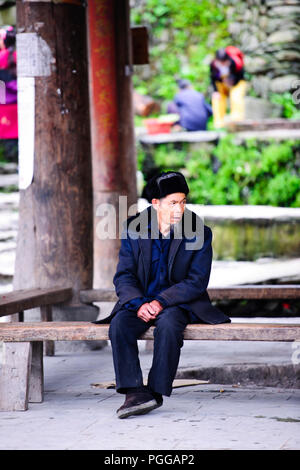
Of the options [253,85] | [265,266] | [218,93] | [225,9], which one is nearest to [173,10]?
[225,9]

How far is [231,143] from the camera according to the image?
1412cm

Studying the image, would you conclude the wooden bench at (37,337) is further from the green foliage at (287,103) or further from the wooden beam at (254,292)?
the green foliage at (287,103)

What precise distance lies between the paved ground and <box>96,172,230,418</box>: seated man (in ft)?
0.64

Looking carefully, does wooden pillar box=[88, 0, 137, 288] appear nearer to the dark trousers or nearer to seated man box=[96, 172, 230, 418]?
seated man box=[96, 172, 230, 418]

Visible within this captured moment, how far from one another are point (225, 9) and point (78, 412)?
53.4ft

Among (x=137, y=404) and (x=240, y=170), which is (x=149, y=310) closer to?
(x=137, y=404)

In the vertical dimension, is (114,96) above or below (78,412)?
above

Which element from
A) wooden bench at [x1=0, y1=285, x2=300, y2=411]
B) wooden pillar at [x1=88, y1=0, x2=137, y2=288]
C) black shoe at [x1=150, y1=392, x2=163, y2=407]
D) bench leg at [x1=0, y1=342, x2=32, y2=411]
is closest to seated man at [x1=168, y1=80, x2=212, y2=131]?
wooden pillar at [x1=88, y1=0, x2=137, y2=288]

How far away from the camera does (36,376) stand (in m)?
4.71

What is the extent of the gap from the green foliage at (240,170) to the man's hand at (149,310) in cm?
927

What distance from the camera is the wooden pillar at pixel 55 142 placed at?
587 centimetres

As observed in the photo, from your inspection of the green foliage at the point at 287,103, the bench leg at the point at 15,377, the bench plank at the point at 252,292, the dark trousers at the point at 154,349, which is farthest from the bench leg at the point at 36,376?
the green foliage at the point at 287,103

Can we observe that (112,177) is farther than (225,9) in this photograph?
No
